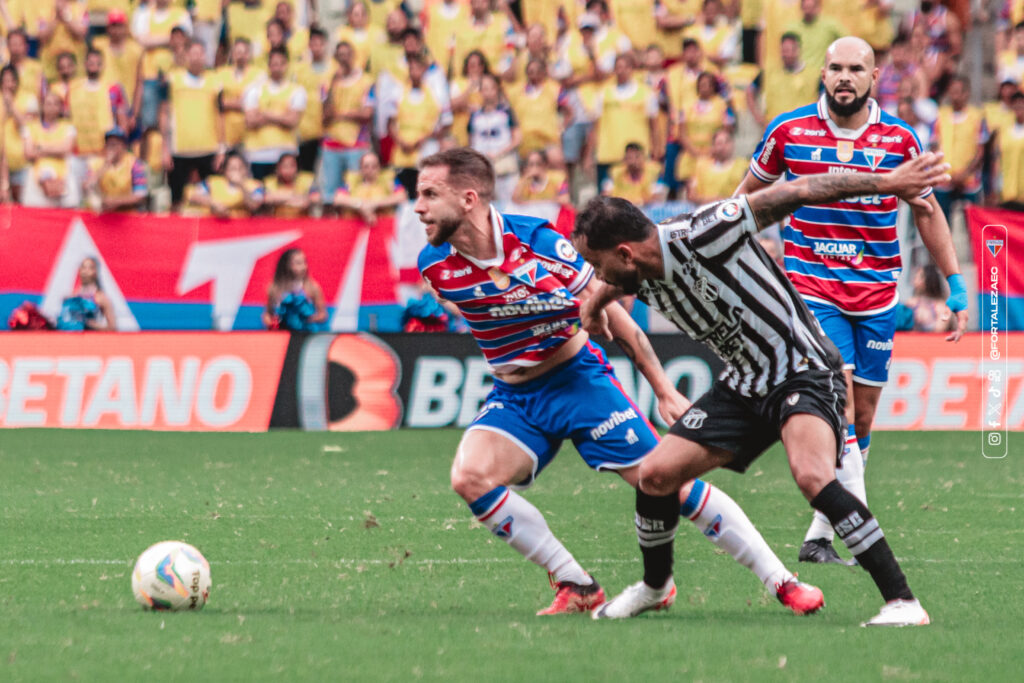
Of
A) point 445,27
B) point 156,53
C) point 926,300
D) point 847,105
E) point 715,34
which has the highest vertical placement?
point 847,105

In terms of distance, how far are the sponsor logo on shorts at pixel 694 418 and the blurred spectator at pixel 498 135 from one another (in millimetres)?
11188

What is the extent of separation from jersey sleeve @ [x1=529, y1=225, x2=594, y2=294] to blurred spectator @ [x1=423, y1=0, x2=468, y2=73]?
453 inches

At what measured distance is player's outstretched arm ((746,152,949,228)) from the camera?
5281 millimetres

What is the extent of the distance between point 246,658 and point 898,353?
1141 centimetres

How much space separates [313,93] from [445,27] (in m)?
1.75

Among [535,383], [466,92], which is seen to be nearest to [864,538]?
[535,383]

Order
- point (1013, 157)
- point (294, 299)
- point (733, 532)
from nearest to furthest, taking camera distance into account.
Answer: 1. point (733, 532)
2. point (294, 299)
3. point (1013, 157)

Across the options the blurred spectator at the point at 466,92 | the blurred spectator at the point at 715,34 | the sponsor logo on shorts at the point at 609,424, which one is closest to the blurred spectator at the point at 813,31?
the blurred spectator at the point at 715,34

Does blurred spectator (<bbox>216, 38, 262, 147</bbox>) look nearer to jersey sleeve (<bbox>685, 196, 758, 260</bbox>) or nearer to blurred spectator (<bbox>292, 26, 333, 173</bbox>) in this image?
blurred spectator (<bbox>292, 26, 333, 173</bbox>)

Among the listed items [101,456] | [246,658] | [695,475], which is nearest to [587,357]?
[695,475]

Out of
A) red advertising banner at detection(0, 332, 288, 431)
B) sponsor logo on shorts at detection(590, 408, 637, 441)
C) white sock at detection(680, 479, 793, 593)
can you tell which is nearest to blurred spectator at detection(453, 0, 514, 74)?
red advertising banner at detection(0, 332, 288, 431)

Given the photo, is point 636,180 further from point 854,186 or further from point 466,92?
point 854,186

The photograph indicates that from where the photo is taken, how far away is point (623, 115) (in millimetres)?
17219

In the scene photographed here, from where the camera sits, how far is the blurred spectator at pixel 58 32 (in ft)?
60.4
